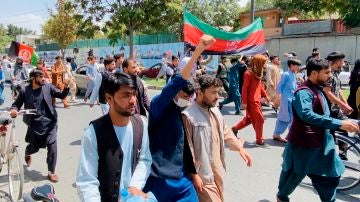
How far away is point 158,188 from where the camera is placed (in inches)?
115

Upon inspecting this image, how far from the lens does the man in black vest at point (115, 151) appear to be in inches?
91.7

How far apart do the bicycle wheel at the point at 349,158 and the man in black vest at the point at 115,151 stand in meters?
3.32

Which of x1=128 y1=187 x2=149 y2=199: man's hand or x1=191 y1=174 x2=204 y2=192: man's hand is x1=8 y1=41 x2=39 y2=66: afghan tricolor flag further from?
x1=128 y1=187 x2=149 y2=199: man's hand

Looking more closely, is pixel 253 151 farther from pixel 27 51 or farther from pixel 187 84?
pixel 27 51

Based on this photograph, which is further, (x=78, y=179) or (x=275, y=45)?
(x=275, y=45)

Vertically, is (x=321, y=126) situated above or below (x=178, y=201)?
above

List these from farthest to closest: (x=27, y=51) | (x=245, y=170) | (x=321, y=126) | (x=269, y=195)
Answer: (x=27, y=51), (x=245, y=170), (x=269, y=195), (x=321, y=126)

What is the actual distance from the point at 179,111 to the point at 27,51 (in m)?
10.1

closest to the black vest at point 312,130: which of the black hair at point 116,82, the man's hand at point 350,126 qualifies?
the man's hand at point 350,126

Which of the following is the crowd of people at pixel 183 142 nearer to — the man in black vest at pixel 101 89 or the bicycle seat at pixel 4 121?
the bicycle seat at pixel 4 121

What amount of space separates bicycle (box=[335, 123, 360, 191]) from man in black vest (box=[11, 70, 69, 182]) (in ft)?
12.0

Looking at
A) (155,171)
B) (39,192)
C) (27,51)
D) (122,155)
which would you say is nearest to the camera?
(39,192)

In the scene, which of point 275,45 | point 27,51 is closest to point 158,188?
point 27,51

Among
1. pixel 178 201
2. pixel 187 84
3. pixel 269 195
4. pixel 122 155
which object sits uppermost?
pixel 187 84
